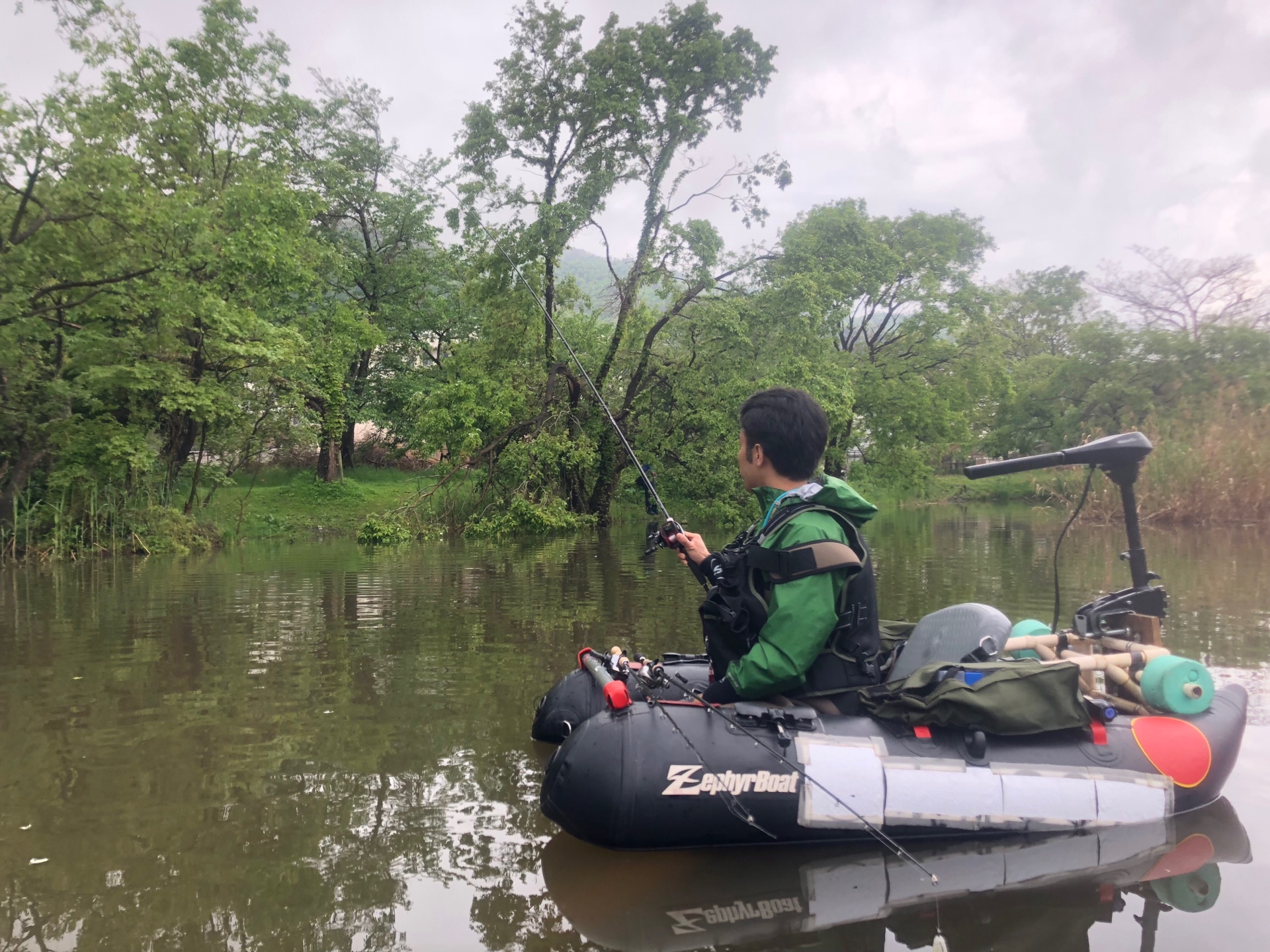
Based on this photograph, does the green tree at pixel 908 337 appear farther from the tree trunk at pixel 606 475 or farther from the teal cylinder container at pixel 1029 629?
the teal cylinder container at pixel 1029 629

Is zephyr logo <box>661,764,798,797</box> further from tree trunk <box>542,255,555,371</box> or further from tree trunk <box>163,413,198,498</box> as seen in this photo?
tree trunk <box>163,413,198,498</box>

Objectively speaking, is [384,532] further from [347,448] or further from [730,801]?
[730,801]

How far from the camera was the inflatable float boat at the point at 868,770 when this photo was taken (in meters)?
3.06

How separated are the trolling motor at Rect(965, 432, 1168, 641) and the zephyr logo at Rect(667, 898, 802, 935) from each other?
211 centimetres

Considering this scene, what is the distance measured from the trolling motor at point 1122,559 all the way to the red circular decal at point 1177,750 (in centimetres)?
63

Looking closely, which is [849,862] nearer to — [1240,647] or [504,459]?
[1240,647]

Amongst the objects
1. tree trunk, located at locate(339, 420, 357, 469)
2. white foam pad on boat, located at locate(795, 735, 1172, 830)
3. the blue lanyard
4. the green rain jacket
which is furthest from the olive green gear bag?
tree trunk, located at locate(339, 420, 357, 469)

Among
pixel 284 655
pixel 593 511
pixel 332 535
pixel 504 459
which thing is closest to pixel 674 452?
pixel 593 511

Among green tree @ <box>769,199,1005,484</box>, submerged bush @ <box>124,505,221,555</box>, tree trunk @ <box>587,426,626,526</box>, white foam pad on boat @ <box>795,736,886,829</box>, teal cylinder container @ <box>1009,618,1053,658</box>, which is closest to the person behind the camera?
white foam pad on boat @ <box>795,736,886,829</box>

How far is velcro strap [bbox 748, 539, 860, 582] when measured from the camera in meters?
3.05

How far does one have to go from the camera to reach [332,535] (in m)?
19.1

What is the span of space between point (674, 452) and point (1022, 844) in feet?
55.3

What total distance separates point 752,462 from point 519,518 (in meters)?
13.6

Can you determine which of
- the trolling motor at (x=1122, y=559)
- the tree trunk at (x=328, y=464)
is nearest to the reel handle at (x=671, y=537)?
the trolling motor at (x=1122, y=559)
